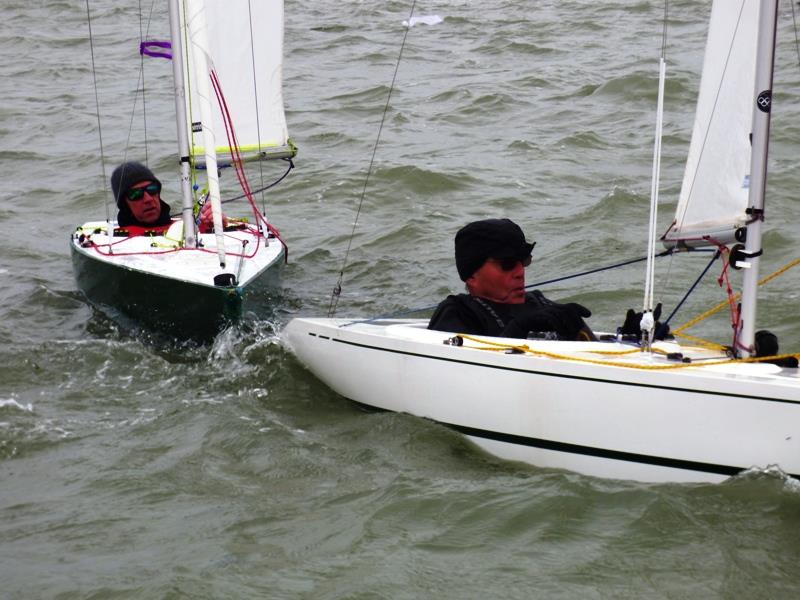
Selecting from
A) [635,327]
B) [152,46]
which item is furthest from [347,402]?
[152,46]

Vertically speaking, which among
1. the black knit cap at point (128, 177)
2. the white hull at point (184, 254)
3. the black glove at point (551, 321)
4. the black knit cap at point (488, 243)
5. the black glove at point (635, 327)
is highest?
the black knit cap at point (488, 243)

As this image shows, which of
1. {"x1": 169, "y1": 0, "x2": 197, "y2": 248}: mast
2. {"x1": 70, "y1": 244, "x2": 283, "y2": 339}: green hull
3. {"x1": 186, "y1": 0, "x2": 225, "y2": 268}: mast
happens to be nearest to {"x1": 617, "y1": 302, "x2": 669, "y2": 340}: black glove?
{"x1": 70, "y1": 244, "x2": 283, "y2": 339}: green hull

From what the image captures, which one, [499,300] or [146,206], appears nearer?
[499,300]

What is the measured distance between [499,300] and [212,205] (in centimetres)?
216

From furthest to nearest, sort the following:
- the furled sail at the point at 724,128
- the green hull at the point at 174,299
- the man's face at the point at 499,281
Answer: the green hull at the point at 174,299
the man's face at the point at 499,281
the furled sail at the point at 724,128

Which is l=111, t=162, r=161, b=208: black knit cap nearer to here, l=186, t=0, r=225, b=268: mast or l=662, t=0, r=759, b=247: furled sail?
l=186, t=0, r=225, b=268: mast

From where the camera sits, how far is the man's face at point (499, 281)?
503 cm

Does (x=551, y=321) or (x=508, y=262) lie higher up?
(x=508, y=262)

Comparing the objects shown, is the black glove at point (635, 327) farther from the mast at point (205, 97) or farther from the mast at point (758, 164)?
the mast at point (205, 97)

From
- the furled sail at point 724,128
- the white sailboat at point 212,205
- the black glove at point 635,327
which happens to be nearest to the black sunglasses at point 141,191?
the white sailboat at point 212,205

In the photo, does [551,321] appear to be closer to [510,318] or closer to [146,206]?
[510,318]

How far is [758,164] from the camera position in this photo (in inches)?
175

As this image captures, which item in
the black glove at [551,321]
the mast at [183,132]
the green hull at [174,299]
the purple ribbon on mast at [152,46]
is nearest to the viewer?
the black glove at [551,321]

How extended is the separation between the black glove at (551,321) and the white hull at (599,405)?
20 cm
